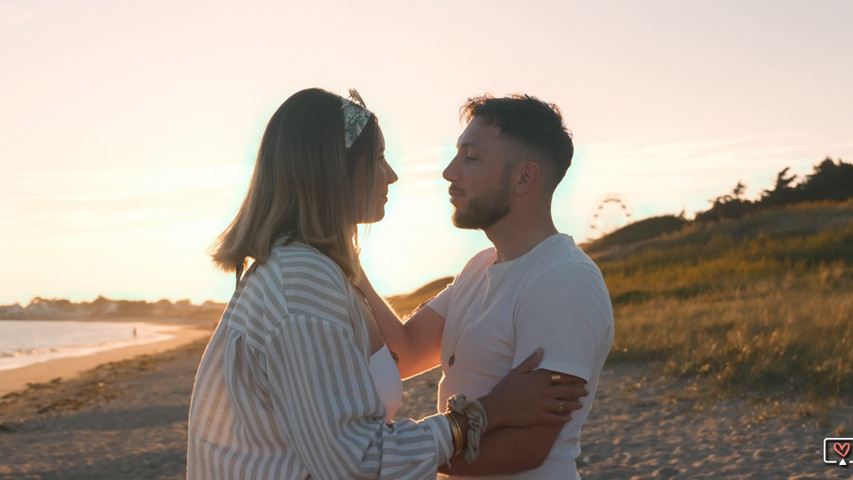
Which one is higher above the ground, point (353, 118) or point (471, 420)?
point (353, 118)

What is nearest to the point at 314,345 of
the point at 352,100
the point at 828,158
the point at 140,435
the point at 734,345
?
the point at 352,100

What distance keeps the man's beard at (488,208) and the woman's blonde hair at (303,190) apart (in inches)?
33.5

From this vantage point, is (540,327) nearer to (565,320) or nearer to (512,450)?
(565,320)

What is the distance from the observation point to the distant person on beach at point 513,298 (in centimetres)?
282

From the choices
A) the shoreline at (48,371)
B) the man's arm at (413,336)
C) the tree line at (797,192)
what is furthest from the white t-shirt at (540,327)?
the tree line at (797,192)

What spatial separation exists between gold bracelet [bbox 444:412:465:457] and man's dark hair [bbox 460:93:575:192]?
4.10 ft

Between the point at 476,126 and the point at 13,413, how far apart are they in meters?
15.0

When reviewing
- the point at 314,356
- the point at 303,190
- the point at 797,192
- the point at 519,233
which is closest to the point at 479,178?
the point at 519,233

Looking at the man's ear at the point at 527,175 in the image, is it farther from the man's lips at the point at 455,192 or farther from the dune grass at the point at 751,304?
the dune grass at the point at 751,304

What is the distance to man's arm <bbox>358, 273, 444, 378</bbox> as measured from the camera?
3.64 meters

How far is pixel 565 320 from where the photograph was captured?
283 centimetres
